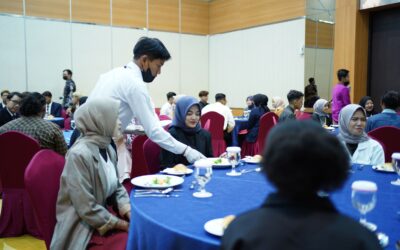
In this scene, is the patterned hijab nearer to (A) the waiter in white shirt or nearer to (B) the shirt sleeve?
(A) the waiter in white shirt

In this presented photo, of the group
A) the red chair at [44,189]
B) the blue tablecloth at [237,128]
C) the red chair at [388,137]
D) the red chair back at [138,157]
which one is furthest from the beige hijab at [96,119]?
the blue tablecloth at [237,128]

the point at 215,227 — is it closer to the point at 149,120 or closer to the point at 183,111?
the point at 149,120

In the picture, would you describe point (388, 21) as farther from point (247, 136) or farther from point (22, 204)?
point (22, 204)

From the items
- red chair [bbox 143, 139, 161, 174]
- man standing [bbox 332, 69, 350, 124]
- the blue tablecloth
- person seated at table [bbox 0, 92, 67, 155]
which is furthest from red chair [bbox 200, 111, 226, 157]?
red chair [bbox 143, 139, 161, 174]

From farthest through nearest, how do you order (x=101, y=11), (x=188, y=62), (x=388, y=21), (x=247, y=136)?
1. (x=188, y=62)
2. (x=101, y=11)
3. (x=388, y=21)
4. (x=247, y=136)

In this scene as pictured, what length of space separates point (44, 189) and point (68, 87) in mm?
7217

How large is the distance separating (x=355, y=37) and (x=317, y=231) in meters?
6.97

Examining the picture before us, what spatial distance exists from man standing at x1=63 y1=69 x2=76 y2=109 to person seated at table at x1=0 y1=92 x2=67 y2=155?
5341mm

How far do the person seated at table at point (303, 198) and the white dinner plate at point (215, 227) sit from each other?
0.53m

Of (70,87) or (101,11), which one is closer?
(70,87)

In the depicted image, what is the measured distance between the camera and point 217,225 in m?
1.45

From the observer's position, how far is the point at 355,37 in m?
7.03

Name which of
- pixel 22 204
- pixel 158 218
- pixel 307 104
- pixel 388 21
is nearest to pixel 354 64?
pixel 388 21

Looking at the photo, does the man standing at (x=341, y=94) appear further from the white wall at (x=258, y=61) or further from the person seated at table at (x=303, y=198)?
the person seated at table at (x=303, y=198)
